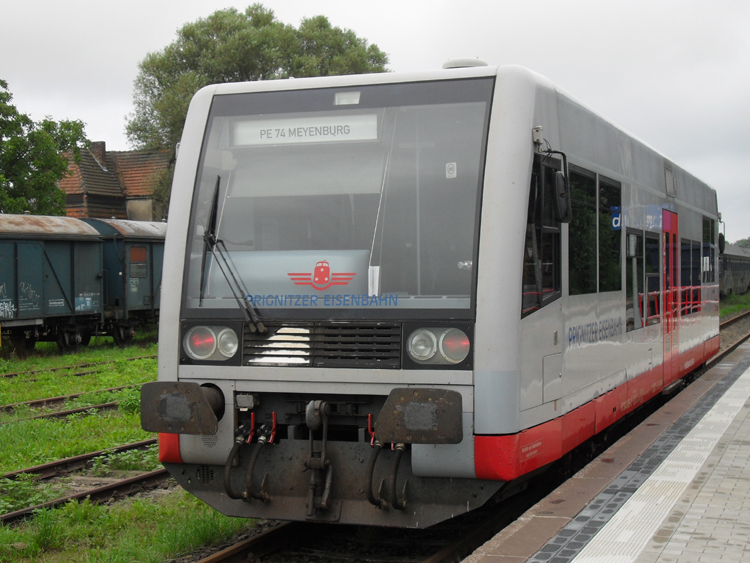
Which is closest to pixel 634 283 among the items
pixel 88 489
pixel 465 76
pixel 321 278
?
pixel 465 76

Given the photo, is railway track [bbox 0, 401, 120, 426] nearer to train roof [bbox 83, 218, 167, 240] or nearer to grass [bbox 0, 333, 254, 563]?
grass [bbox 0, 333, 254, 563]

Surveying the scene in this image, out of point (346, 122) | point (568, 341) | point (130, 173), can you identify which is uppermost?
point (130, 173)

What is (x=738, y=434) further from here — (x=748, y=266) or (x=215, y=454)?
(x=748, y=266)

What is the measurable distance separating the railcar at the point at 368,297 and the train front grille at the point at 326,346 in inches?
0.5

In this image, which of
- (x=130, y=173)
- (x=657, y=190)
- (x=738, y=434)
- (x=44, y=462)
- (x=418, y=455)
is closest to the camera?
(x=418, y=455)

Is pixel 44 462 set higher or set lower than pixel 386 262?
lower

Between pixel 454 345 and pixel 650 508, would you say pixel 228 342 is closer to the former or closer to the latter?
pixel 454 345

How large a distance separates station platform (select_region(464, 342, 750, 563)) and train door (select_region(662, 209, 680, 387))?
57.8 inches

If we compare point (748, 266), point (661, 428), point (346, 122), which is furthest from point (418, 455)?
point (748, 266)

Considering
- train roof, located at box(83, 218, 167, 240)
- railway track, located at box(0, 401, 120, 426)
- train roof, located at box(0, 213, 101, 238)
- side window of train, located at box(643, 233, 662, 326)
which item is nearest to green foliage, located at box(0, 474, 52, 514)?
railway track, located at box(0, 401, 120, 426)

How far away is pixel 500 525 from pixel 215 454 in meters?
2.08

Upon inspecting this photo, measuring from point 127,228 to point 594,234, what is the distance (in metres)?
17.7

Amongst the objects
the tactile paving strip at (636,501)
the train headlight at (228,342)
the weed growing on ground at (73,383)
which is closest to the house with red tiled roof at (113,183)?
the weed growing on ground at (73,383)

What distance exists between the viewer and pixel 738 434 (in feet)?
24.9
